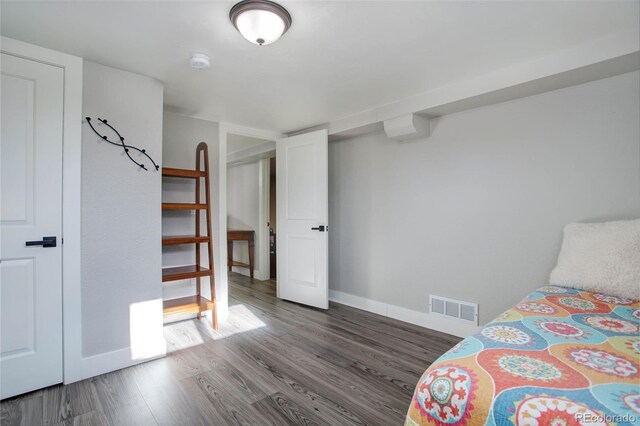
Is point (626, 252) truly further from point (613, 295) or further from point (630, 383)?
point (630, 383)

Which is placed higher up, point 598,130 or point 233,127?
point 233,127

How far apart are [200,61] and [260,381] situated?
2218mm

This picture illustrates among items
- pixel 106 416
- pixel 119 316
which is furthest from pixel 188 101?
pixel 106 416

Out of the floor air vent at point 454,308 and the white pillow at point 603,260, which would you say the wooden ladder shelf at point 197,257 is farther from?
the white pillow at point 603,260

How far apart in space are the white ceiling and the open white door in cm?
109

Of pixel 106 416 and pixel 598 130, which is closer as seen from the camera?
pixel 106 416

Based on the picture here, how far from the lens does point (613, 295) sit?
1680mm

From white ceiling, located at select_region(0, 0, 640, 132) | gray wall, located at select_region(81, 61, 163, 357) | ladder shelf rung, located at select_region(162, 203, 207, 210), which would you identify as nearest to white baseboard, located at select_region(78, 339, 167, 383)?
gray wall, located at select_region(81, 61, 163, 357)

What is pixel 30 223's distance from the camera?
1933 millimetres

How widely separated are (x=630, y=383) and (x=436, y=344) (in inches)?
74.0

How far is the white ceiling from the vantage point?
62.6 inches

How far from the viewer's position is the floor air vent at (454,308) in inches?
105

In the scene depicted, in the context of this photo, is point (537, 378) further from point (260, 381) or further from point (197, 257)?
point (197, 257)

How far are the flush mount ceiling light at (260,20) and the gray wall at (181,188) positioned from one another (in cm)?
184
